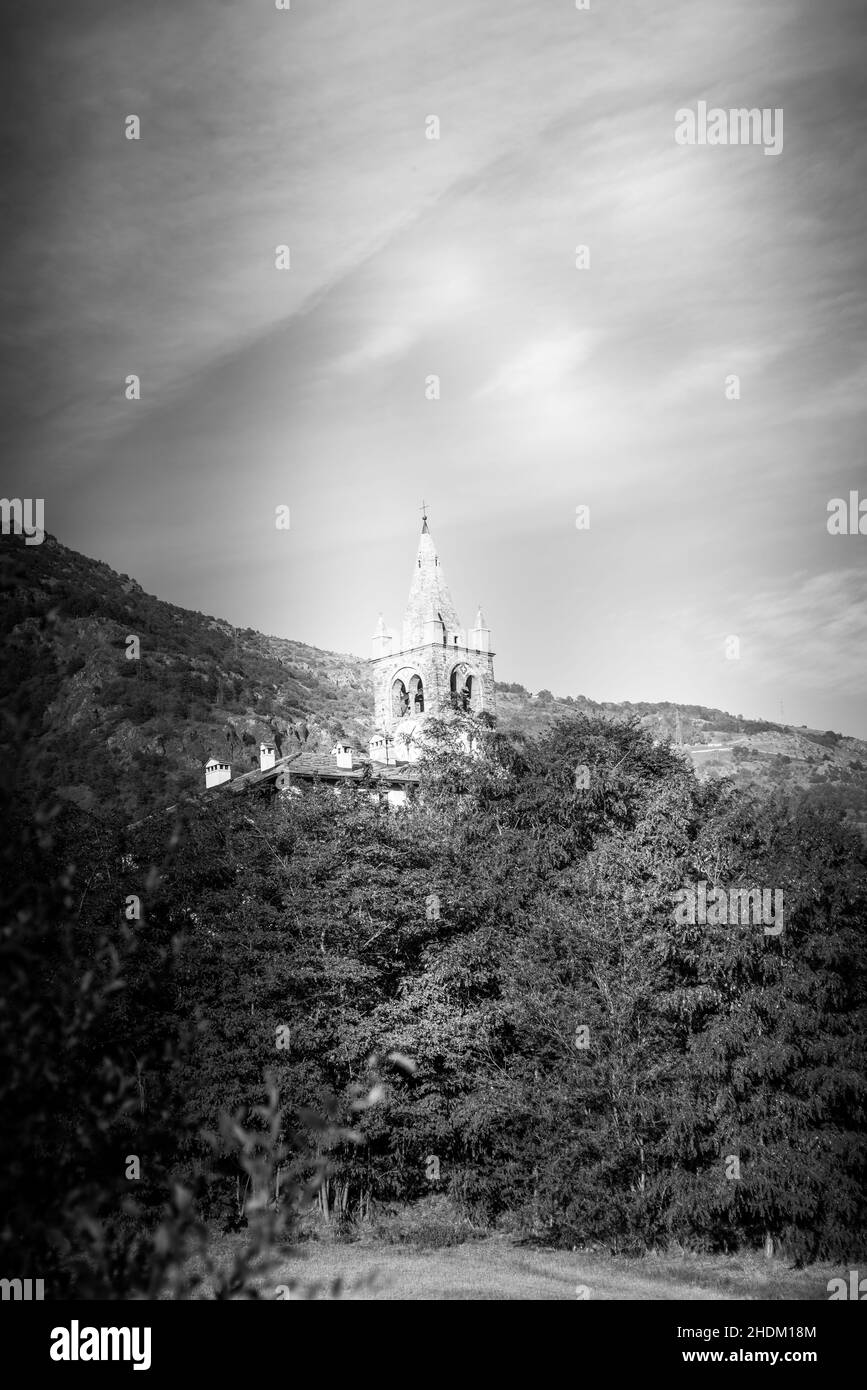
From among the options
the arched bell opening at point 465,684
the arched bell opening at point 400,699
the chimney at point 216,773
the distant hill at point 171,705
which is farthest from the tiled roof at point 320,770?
the arched bell opening at point 465,684

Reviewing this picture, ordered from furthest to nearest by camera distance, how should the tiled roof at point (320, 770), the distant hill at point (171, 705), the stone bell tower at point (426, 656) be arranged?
the distant hill at point (171, 705) < the stone bell tower at point (426, 656) < the tiled roof at point (320, 770)

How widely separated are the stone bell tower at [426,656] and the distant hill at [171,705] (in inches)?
223

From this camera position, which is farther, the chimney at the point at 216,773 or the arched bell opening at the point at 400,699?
the arched bell opening at the point at 400,699

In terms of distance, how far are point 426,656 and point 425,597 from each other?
13.1ft

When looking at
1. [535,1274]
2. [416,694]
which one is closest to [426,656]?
[416,694]

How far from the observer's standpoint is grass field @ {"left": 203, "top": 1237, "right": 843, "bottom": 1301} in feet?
77.4

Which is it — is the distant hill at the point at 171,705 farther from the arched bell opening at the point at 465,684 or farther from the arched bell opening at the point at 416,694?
the arched bell opening at the point at 416,694

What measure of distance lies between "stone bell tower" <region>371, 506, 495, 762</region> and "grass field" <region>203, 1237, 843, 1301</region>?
44.5m

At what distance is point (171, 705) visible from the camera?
92.2 metres

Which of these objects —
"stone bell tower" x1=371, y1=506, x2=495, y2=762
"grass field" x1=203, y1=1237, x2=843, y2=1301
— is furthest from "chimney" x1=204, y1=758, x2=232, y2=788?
"grass field" x1=203, y1=1237, x2=843, y2=1301

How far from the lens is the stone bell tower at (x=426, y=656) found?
236ft

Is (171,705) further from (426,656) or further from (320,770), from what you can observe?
(320,770)
